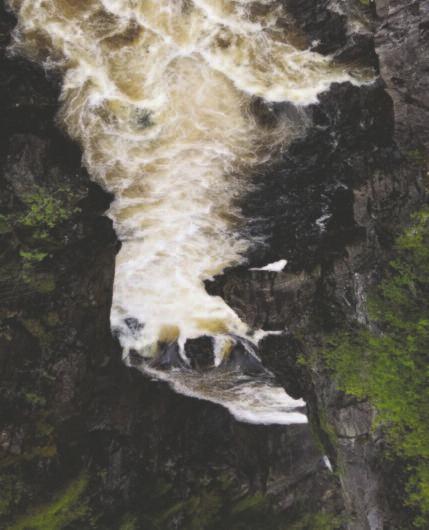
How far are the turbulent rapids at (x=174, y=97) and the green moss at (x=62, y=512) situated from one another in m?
5.87

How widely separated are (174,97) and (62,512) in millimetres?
9741

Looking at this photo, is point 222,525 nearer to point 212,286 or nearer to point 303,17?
point 212,286

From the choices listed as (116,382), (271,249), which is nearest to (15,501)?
(116,382)

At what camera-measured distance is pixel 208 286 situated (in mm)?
11062

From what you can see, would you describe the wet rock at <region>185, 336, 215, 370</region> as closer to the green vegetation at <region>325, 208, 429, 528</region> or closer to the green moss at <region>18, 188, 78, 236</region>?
the green vegetation at <region>325, 208, 429, 528</region>

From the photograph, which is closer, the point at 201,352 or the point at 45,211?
the point at 45,211

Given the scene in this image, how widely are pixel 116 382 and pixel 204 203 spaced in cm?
606

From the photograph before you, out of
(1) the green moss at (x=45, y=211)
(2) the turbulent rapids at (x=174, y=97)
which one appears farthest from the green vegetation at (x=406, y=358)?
(1) the green moss at (x=45, y=211)

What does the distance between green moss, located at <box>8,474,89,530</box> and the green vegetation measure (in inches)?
283

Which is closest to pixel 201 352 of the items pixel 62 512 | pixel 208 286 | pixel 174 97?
pixel 208 286

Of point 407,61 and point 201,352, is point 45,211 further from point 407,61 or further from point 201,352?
point 407,61

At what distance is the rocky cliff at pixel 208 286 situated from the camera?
734 centimetres

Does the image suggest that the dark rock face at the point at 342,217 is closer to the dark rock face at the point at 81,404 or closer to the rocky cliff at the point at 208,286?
the rocky cliff at the point at 208,286

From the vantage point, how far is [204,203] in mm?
9180
